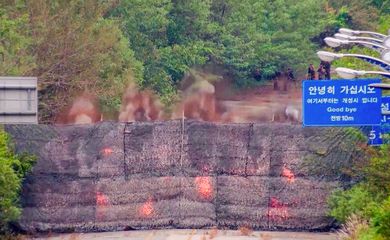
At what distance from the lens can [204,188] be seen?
3566 centimetres

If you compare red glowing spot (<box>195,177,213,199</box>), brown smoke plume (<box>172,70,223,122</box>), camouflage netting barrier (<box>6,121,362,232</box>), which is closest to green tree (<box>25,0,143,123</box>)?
brown smoke plume (<box>172,70,223,122</box>)

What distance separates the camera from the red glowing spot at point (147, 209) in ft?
117

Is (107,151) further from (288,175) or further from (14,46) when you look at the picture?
(14,46)

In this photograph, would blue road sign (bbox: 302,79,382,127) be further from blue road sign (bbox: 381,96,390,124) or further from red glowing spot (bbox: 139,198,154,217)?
red glowing spot (bbox: 139,198,154,217)

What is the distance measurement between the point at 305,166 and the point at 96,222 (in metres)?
Result: 6.04

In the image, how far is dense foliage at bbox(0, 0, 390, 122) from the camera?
4538cm

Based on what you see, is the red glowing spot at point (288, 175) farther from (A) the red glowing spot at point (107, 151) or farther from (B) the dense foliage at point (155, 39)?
(B) the dense foliage at point (155, 39)

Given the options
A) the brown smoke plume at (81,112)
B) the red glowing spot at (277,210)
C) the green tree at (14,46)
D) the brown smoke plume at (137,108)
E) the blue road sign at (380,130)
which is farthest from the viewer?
the brown smoke plume at (137,108)

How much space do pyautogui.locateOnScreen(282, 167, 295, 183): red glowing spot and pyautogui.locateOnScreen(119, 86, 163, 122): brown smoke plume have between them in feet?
44.3

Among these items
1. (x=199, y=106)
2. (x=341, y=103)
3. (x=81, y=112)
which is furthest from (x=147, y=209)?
(x=199, y=106)

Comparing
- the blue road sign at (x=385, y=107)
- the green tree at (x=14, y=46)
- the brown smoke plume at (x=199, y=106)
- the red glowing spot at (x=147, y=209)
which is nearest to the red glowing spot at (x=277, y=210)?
the red glowing spot at (x=147, y=209)

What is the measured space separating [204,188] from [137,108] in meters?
14.4

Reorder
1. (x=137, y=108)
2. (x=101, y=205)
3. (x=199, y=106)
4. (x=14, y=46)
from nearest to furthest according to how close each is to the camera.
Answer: (x=101, y=205) → (x=14, y=46) → (x=137, y=108) → (x=199, y=106)

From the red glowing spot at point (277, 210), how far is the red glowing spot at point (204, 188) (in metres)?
1.71
